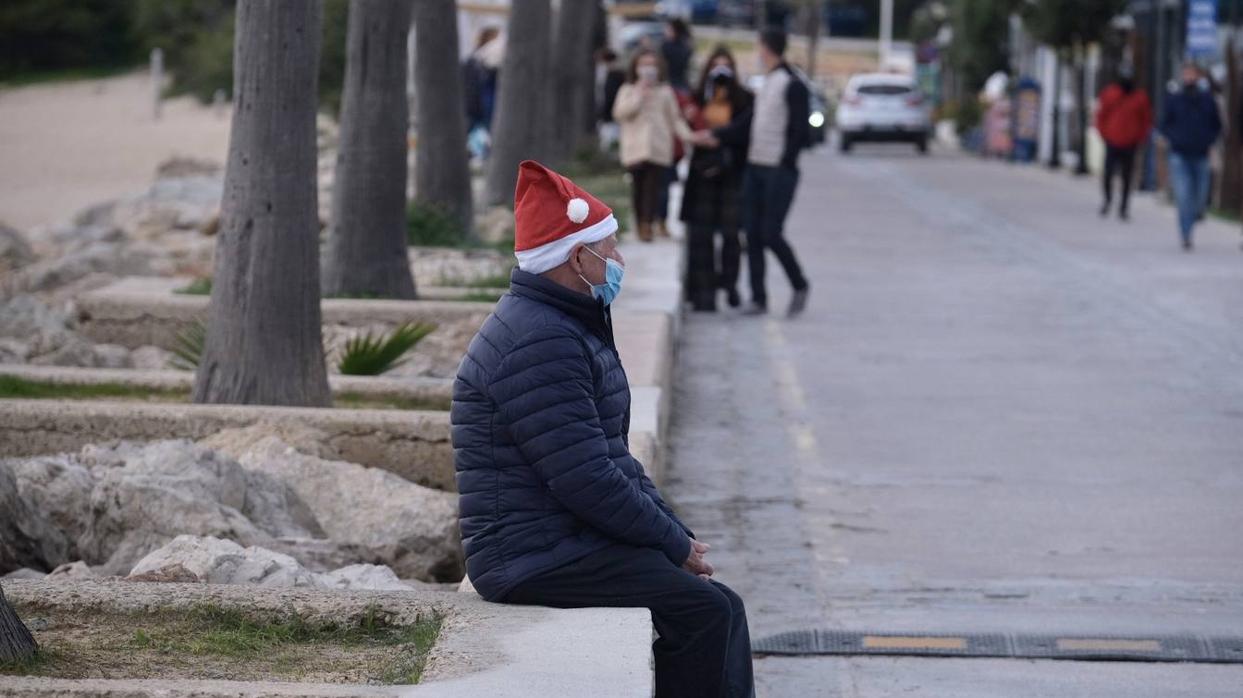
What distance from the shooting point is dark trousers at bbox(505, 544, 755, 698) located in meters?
4.74

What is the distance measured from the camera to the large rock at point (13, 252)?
52.1 feet

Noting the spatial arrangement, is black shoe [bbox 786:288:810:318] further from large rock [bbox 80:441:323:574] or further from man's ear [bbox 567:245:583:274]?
man's ear [bbox 567:245:583:274]

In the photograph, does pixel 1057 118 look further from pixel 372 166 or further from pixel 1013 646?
pixel 1013 646

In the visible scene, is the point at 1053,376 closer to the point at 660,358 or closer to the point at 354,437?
the point at 660,358

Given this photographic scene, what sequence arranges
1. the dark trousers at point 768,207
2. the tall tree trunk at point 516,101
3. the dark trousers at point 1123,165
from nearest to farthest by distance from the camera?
the dark trousers at point 768,207 < the tall tree trunk at point 516,101 < the dark trousers at point 1123,165

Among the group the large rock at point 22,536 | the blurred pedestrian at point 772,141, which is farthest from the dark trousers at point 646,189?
the large rock at point 22,536

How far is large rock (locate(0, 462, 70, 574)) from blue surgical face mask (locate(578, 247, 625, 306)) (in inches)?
89.9

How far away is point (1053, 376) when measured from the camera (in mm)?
11812

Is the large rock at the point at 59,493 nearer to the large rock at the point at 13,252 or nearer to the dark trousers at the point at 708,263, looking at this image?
the dark trousers at the point at 708,263

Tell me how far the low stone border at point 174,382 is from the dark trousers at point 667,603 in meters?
3.63

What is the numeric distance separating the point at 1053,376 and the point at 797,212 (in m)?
13.9

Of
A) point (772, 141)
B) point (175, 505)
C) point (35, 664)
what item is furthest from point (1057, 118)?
point (35, 664)

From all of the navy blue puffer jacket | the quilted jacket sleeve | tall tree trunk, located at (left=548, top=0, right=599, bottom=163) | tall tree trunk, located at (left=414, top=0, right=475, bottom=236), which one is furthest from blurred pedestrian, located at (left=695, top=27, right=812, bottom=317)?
tall tree trunk, located at (left=548, top=0, right=599, bottom=163)

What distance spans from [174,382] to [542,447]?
13.8 feet
